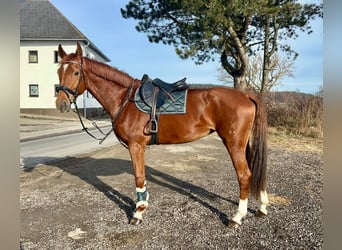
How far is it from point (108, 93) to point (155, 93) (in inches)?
26.2

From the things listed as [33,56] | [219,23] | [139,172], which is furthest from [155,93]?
[33,56]

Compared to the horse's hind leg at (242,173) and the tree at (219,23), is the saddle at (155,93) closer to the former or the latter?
the horse's hind leg at (242,173)

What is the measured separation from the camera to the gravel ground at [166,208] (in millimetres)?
2965

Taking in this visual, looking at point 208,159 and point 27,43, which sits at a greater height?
point 27,43

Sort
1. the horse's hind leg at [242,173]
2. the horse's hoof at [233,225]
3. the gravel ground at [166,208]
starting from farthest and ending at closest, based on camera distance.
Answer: the horse's hind leg at [242,173], the horse's hoof at [233,225], the gravel ground at [166,208]

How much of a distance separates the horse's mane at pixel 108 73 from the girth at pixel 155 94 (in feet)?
0.95

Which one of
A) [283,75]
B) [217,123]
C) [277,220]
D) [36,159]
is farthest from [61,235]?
[283,75]

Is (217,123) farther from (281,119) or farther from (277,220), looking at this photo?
(281,119)

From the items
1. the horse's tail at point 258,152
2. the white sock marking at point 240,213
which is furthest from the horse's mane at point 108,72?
the white sock marking at point 240,213

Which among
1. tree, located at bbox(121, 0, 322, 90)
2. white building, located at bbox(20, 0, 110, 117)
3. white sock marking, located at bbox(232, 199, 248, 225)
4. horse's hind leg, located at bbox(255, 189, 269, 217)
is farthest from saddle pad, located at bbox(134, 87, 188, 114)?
white building, located at bbox(20, 0, 110, 117)

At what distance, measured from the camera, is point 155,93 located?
357 cm

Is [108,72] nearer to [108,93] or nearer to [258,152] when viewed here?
[108,93]

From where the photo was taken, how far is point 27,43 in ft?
83.7
